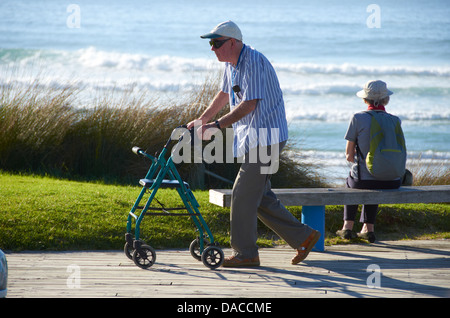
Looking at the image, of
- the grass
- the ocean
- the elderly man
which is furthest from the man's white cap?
the ocean

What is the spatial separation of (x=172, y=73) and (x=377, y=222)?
1035 inches

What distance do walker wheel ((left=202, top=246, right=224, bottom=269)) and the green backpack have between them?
→ 70.4 inches

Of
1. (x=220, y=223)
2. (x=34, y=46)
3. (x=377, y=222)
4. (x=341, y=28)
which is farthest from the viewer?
(x=341, y=28)

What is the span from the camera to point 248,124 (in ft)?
16.4

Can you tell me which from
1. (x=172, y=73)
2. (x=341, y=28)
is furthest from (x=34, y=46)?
(x=341, y=28)

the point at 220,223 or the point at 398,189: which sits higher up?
the point at 398,189

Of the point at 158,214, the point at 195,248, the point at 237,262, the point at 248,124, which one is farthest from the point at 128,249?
the point at 248,124

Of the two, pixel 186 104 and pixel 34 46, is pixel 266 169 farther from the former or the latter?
pixel 34 46

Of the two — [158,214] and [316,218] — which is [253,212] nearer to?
[158,214]

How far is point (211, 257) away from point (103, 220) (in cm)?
166

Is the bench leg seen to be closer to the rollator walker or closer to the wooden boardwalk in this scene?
the wooden boardwalk

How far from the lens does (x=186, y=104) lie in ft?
31.2
